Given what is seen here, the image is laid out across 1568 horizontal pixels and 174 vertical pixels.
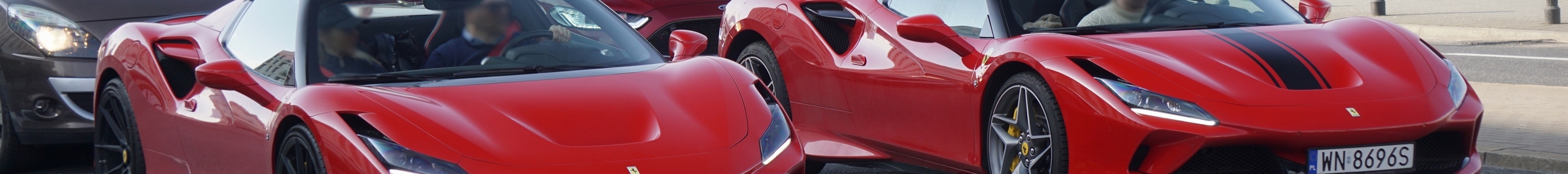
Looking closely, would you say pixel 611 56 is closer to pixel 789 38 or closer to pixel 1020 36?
pixel 1020 36

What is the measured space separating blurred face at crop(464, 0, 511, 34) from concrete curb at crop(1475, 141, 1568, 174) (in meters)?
3.28

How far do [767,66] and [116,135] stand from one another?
232 centimetres

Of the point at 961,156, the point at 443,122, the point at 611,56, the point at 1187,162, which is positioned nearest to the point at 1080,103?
the point at 1187,162

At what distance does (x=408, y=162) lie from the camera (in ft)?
12.0

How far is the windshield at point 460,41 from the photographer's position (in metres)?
4.40

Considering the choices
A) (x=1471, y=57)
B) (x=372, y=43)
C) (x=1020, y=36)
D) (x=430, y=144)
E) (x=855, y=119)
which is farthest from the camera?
(x=1471, y=57)

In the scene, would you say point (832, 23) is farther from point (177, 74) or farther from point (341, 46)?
point (177, 74)

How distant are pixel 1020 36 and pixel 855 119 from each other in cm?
89

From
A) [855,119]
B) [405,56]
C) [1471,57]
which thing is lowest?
[1471,57]

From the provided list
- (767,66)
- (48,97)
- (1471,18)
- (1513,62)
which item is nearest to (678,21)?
(767,66)

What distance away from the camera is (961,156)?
5.16m

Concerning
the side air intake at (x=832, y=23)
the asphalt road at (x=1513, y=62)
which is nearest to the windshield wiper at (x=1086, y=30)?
the side air intake at (x=832, y=23)

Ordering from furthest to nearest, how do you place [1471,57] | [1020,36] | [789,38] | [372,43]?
[1471,57], [789,38], [1020,36], [372,43]

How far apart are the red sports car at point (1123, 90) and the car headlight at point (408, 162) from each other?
175 cm
